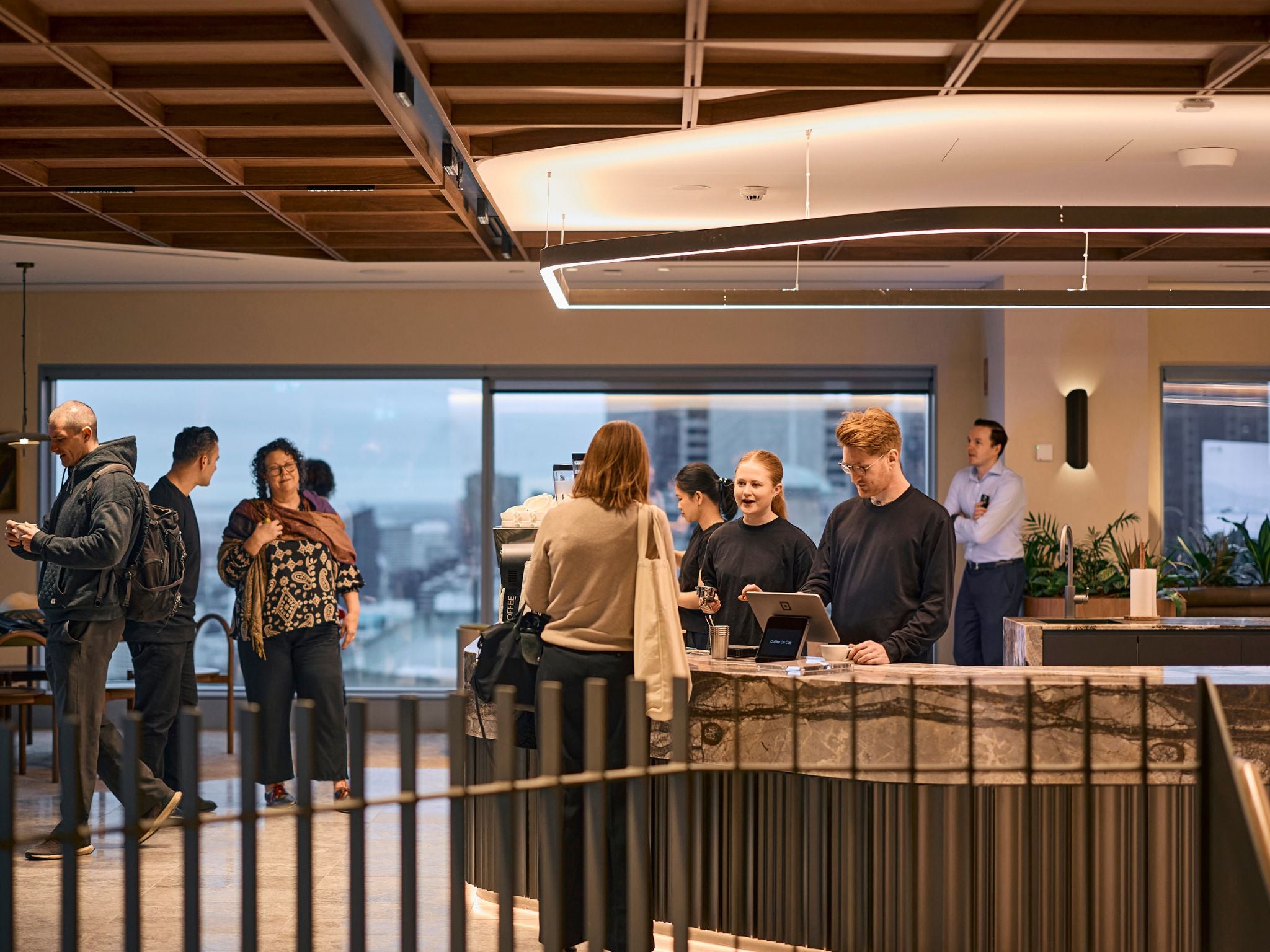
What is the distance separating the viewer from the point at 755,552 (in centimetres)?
475

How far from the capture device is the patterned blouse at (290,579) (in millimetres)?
5902

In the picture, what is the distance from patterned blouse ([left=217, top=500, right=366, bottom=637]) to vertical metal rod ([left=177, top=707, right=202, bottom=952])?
4.19 metres

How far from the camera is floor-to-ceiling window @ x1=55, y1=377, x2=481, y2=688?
919cm

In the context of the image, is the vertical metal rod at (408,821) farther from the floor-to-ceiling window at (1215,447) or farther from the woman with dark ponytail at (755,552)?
the floor-to-ceiling window at (1215,447)

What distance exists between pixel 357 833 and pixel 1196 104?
4022 mm

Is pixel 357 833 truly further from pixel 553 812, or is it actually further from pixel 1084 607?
pixel 1084 607

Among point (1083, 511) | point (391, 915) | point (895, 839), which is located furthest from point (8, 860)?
point (1083, 511)

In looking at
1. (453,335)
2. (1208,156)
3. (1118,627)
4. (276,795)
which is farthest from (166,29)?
(453,335)

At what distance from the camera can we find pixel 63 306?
359 inches

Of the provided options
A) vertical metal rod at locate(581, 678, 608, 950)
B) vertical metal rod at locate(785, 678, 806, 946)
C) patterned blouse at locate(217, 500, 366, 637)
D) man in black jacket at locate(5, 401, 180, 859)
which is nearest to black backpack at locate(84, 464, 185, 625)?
man in black jacket at locate(5, 401, 180, 859)

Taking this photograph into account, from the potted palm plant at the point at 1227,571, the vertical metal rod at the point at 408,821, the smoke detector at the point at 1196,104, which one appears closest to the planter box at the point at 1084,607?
the potted palm plant at the point at 1227,571

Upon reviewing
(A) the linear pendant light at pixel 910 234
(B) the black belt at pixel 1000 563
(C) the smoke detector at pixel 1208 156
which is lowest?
(B) the black belt at pixel 1000 563

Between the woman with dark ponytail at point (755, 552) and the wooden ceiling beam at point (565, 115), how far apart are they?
1301mm

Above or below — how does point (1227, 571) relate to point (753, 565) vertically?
below
